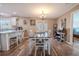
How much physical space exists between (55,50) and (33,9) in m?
1.43

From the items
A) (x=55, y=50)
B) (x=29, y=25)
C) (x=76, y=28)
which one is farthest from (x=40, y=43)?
(x=76, y=28)

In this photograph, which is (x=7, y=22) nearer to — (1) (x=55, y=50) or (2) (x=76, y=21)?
(1) (x=55, y=50)

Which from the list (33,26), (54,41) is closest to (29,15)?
(33,26)

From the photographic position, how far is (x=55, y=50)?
3049 millimetres

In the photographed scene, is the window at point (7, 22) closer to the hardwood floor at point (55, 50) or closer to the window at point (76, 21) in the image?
the hardwood floor at point (55, 50)

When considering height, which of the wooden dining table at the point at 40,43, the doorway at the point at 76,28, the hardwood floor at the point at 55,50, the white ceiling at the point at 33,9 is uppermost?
the white ceiling at the point at 33,9

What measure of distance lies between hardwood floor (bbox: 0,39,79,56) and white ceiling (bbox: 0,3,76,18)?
0.86m

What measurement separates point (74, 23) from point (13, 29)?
1.86m

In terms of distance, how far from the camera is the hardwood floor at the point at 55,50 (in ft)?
9.19

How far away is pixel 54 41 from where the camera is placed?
123 inches

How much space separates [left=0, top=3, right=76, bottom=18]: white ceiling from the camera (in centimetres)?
263

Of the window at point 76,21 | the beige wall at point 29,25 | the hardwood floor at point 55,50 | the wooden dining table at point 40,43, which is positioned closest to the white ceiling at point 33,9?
the beige wall at point 29,25

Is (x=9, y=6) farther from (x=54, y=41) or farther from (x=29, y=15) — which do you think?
(x=54, y=41)

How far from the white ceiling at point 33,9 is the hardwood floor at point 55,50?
862 mm
